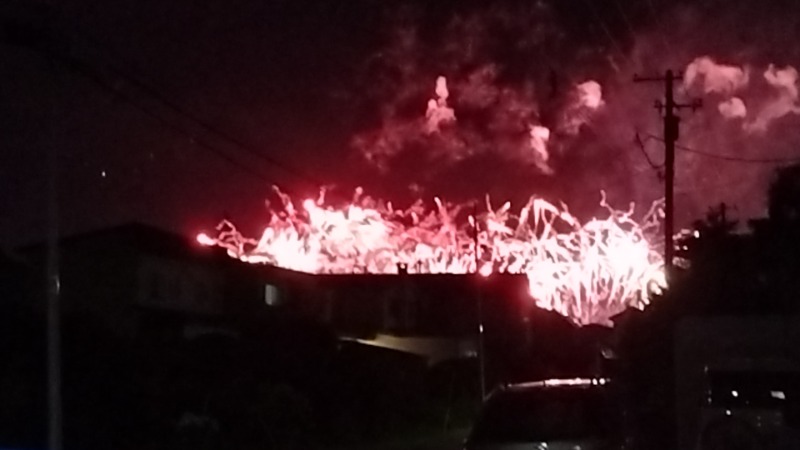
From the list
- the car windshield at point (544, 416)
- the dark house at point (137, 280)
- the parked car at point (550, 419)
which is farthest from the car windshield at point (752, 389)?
the dark house at point (137, 280)

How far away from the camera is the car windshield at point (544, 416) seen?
56.5 feet

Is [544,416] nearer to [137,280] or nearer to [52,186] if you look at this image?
[52,186]

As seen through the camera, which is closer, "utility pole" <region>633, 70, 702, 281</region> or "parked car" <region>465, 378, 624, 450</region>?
"parked car" <region>465, 378, 624, 450</region>

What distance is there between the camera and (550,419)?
17.4 metres

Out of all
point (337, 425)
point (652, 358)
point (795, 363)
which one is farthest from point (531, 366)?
point (795, 363)

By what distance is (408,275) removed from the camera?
192 feet

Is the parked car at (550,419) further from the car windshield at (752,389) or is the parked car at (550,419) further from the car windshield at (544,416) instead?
the car windshield at (752,389)

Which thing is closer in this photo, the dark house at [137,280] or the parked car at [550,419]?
the parked car at [550,419]

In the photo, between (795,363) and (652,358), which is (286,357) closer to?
(652,358)

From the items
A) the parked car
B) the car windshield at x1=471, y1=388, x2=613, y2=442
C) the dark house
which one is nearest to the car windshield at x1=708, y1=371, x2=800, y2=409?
the parked car

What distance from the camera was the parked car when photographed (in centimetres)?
1702

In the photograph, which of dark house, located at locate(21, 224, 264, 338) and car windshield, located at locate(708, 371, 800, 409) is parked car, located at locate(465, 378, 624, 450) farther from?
dark house, located at locate(21, 224, 264, 338)

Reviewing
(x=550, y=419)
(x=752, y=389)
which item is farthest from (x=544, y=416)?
(x=752, y=389)

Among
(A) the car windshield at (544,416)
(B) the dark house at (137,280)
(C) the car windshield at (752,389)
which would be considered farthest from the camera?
(B) the dark house at (137,280)
